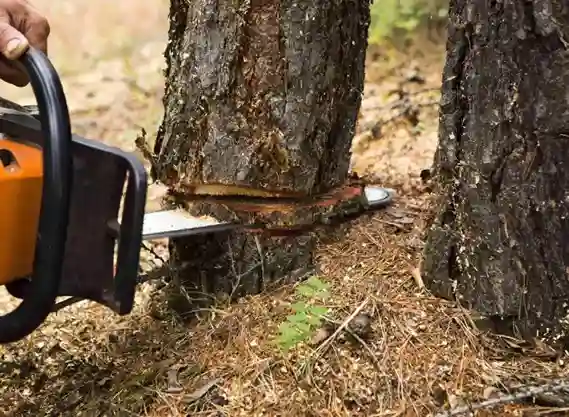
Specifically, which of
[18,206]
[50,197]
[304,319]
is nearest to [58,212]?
[50,197]

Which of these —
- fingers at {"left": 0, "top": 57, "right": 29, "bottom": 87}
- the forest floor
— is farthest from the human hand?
the forest floor

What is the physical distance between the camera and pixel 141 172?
1.38 meters

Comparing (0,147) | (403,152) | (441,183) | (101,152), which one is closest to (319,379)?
(441,183)

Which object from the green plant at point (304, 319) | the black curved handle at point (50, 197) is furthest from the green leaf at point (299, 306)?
the black curved handle at point (50, 197)

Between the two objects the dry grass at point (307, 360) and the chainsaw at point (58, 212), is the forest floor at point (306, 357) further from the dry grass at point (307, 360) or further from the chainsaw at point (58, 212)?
the chainsaw at point (58, 212)

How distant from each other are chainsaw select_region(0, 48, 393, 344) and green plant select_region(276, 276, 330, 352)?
37cm

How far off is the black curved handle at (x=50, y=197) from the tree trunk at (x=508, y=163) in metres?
0.79

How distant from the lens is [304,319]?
5.29 ft

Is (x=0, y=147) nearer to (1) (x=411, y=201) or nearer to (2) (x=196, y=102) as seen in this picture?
(2) (x=196, y=102)

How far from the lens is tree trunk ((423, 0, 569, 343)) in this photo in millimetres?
1395

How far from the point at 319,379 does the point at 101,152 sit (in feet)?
2.10

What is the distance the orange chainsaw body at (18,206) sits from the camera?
1363 mm

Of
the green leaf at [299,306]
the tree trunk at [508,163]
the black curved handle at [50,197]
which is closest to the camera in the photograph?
the black curved handle at [50,197]

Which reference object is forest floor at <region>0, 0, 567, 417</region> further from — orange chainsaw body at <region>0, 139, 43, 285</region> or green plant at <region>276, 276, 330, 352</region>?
orange chainsaw body at <region>0, 139, 43, 285</region>
